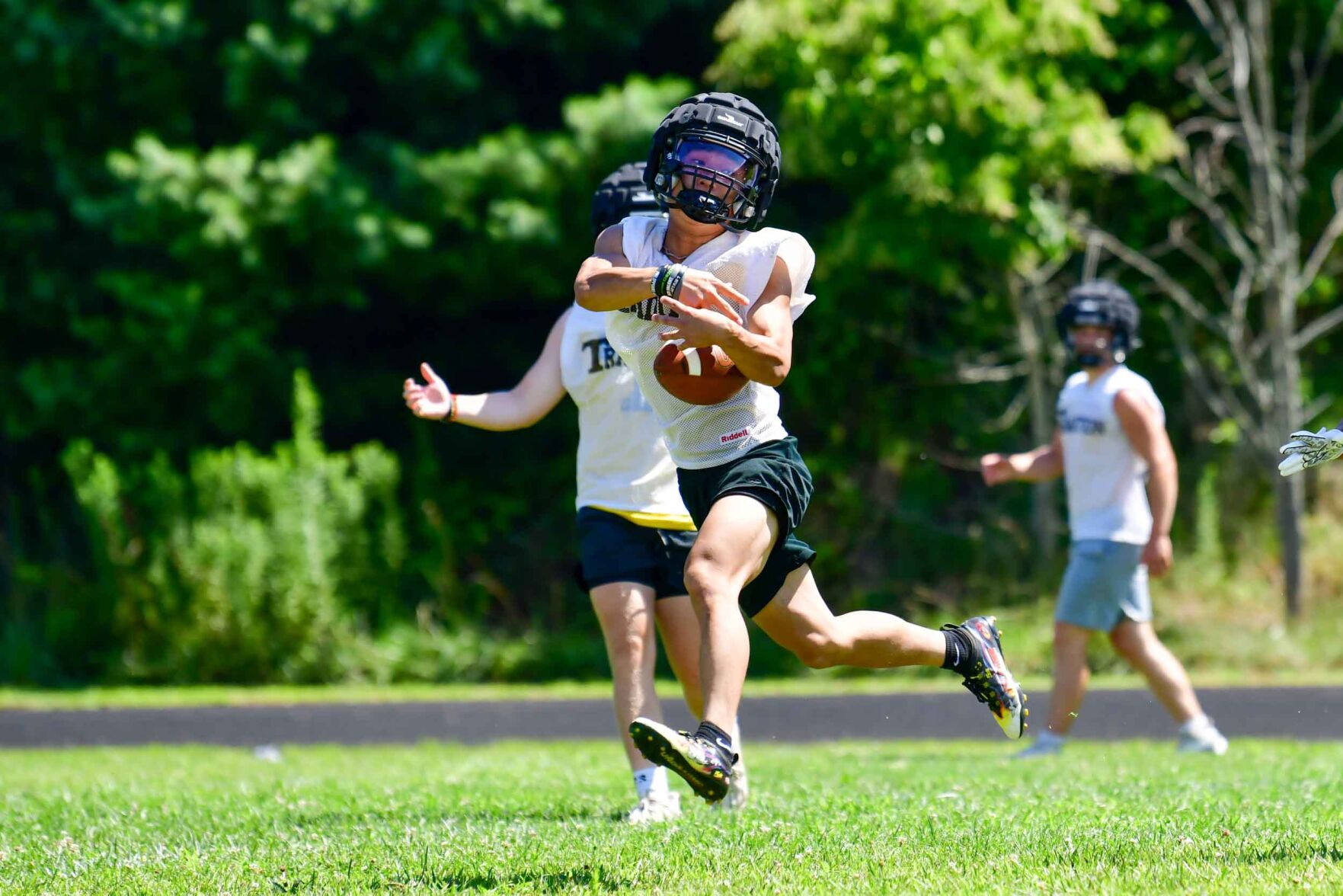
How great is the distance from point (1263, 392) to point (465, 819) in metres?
9.57

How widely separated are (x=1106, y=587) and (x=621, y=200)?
369cm

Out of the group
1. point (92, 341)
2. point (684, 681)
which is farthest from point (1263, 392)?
point (92, 341)

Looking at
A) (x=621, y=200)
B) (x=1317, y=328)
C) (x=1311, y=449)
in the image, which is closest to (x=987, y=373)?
(x=1317, y=328)

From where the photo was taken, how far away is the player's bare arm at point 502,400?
589 cm

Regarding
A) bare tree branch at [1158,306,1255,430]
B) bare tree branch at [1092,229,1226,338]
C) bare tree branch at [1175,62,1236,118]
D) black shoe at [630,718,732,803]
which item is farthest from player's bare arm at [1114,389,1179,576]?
bare tree branch at [1175,62,1236,118]

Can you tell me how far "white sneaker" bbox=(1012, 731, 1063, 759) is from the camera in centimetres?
862

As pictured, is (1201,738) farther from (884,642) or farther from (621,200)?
(621,200)

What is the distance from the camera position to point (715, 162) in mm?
4715

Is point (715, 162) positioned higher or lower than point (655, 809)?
higher

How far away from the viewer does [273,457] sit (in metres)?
16.2

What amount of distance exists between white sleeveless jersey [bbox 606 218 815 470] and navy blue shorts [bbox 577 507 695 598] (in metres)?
1.05

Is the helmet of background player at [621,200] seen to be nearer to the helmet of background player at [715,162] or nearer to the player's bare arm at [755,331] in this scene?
the helmet of background player at [715,162]

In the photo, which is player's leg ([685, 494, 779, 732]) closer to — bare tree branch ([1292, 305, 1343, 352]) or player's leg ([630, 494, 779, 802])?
player's leg ([630, 494, 779, 802])

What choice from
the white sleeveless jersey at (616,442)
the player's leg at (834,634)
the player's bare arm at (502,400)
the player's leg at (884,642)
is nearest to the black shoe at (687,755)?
the player's leg at (834,634)
